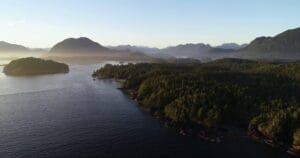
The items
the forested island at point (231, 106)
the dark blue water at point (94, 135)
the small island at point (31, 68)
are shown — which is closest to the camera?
the dark blue water at point (94, 135)

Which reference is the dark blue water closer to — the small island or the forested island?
the forested island

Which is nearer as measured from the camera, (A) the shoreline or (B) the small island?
(A) the shoreline

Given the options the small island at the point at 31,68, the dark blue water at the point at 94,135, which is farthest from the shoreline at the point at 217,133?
the small island at the point at 31,68

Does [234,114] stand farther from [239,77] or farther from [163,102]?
[239,77]

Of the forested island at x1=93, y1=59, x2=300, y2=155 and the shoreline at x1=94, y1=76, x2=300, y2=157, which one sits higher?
the forested island at x1=93, y1=59, x2=300, y2=155

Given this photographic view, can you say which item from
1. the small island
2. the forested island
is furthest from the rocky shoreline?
the small island

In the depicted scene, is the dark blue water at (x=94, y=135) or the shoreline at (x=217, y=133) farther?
the shoreline at (x=217, y=133)

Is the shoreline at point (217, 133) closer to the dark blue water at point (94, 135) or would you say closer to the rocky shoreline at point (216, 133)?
the rocky shoreline at point (216, 133)

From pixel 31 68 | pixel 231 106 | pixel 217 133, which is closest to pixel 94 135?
pixel 217 133

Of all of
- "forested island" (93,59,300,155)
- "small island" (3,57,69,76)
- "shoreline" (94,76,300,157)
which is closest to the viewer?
"shoreline" (94,76,300,157)
